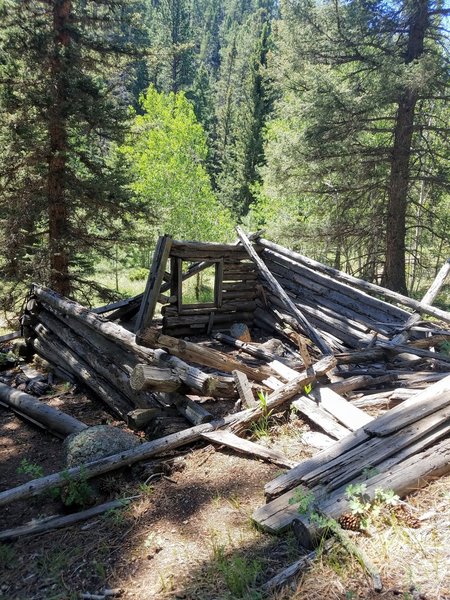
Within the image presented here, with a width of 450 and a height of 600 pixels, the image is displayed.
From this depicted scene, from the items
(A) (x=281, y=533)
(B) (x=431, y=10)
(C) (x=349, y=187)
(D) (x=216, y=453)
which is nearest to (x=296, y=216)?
(C) (x=349, y=187)

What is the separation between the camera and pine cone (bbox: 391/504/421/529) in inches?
123

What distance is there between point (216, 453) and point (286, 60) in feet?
44.9

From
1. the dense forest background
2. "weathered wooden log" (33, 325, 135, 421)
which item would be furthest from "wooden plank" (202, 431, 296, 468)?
the dense forest background

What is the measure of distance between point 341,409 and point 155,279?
4.18 metres

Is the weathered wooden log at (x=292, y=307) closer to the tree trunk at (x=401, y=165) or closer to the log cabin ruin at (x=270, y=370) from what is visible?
the log cabin ruin at (x=270, y=370)

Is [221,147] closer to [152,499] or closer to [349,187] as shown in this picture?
[349,187]

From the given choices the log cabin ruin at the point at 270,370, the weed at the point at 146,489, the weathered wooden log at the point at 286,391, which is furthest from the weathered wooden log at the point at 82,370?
the weed at the point at 146,489

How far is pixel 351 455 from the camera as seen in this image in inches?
150

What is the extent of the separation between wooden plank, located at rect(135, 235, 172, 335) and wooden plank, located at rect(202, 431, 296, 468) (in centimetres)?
351

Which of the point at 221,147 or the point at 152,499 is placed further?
the point at 221,147

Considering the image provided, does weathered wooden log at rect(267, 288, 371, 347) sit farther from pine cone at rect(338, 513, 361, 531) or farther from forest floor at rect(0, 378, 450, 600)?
pine cone at rect(338, 513, 361, 531)

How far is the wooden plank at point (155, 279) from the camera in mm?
7984

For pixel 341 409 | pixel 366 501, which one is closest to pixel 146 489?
pixel 366 501

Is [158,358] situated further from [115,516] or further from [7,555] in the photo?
[7,555]
